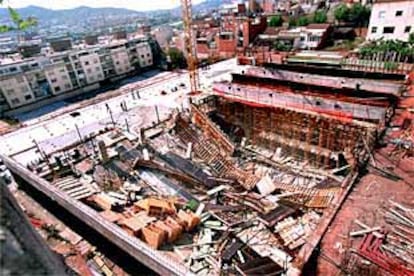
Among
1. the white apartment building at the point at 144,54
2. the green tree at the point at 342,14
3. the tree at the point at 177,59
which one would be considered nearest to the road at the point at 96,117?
the tree at the point at 177,59

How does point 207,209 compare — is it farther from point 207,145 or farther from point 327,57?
point 327,57

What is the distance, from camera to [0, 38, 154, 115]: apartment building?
3225cm

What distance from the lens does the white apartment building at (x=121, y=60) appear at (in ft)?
134

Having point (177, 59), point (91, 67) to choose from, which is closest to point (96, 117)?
point (91, 67)

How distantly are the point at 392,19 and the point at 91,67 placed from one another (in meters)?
34.8

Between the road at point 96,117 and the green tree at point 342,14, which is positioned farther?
the green tree at point 342,14

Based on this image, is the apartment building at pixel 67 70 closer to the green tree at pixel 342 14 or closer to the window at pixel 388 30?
the green tree at pixel 342 14

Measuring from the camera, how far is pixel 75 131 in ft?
79.3

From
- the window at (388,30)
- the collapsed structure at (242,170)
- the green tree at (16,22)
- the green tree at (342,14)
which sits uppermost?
the green tree at (16,22)

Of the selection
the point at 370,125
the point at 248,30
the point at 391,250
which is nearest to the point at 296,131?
the point at 370,125

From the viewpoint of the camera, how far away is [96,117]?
26844mm

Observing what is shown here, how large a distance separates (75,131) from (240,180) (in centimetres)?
1584

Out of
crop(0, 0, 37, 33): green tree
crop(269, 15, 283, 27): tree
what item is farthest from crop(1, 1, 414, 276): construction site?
crop(269, 15, 283, 27): tree

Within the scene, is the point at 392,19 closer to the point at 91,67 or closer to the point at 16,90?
the point at 91,67
